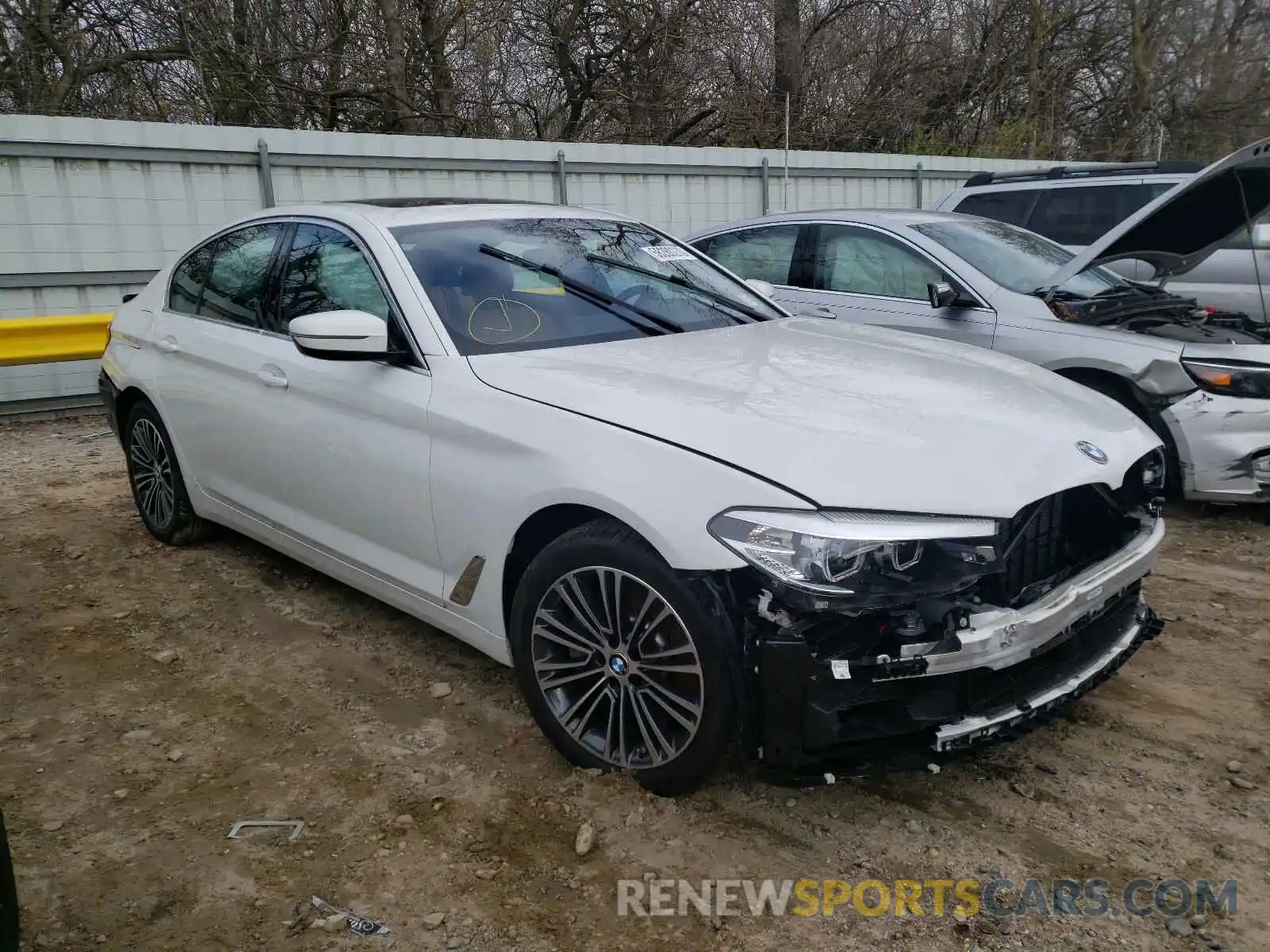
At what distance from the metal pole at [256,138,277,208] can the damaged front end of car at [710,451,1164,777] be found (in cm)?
791

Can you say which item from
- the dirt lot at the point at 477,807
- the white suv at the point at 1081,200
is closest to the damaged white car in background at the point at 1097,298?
the dirt lot at the point at 477,807

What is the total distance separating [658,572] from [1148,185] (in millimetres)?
7514

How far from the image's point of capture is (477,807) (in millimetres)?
2928

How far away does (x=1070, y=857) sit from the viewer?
262cm

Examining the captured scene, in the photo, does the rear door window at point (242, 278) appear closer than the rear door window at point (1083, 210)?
Yes

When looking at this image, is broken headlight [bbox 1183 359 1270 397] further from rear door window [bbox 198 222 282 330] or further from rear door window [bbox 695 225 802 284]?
rear door window [bbox 198 222 282 330]

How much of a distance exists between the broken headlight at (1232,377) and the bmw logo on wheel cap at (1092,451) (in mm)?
2546

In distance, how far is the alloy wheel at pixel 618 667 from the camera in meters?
2.67

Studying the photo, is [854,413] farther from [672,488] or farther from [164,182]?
[164,182]

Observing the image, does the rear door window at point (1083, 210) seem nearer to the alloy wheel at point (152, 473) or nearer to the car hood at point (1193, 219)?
the car hood at point (1193, 219)

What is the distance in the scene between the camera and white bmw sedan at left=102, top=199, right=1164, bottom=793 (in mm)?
2488

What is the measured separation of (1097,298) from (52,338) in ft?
25.0

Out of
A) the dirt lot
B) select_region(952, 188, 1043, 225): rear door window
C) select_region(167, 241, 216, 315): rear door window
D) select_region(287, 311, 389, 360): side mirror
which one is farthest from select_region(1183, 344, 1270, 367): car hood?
select_region(167, 241, 216, 315): rear door window

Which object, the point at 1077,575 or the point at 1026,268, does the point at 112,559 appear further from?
the point at 1026,268
